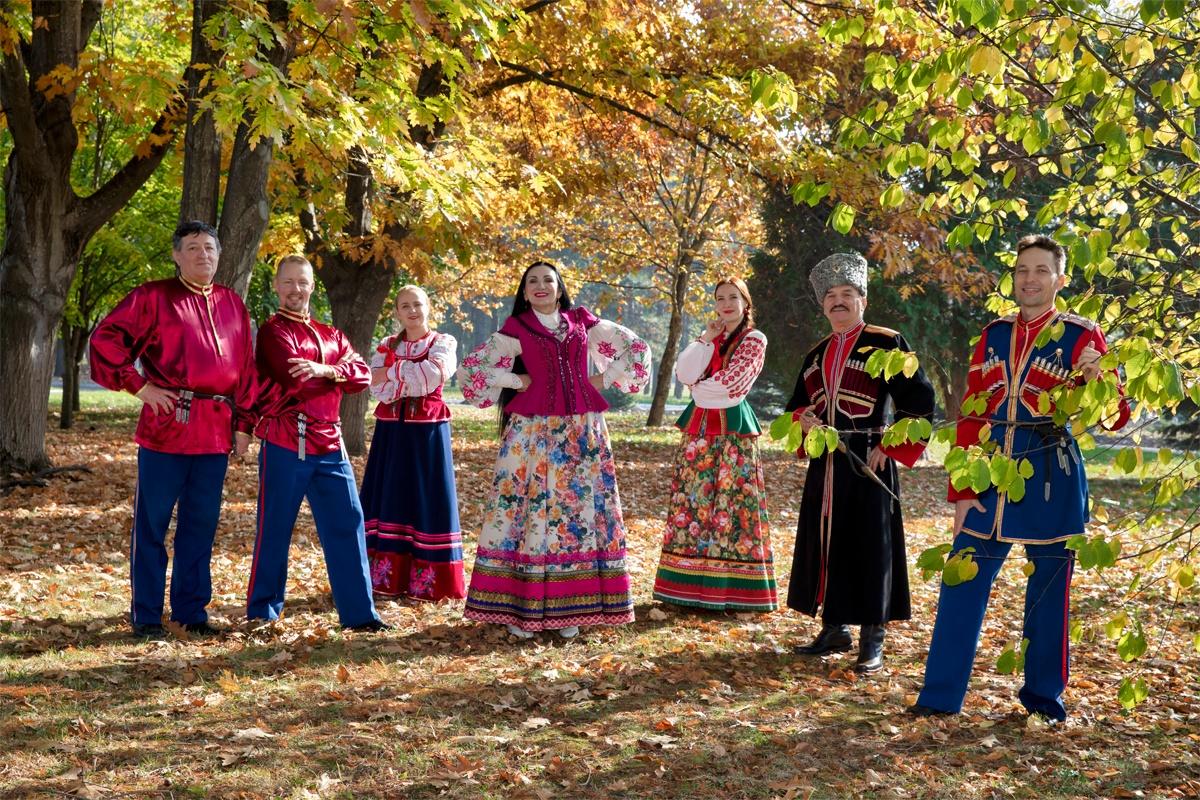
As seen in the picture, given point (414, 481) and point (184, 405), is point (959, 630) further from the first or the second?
point (184, 405)

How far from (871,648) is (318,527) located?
311 cm

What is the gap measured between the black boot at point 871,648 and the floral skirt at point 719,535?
3.48 feet

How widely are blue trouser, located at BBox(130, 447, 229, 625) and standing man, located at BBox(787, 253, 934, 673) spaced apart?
3.21m

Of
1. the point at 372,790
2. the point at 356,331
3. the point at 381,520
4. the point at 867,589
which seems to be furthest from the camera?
the point at 356,331

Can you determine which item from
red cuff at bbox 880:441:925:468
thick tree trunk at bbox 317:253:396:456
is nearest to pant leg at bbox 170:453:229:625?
red cuff at bbox 880:441:925:468

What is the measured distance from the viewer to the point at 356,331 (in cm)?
1371

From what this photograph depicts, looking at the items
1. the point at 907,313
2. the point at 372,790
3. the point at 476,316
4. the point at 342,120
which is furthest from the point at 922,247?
the point at 476,316

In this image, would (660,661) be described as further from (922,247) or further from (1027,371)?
(922,247)

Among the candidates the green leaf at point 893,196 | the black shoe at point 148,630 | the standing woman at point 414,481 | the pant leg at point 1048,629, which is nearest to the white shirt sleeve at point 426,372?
the standing woman at point 414,481

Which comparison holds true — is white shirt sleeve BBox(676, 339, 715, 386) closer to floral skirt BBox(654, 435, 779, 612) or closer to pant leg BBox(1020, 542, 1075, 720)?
floral skirt BBox(654, 435, 779, 612)

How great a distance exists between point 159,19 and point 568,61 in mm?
11085

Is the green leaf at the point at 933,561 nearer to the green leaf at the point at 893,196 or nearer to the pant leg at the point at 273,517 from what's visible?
the green leaf at the point at 893,196

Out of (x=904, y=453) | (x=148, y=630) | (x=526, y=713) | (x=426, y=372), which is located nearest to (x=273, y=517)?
(x=148, y=630)

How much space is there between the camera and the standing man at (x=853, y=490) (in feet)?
18.9
